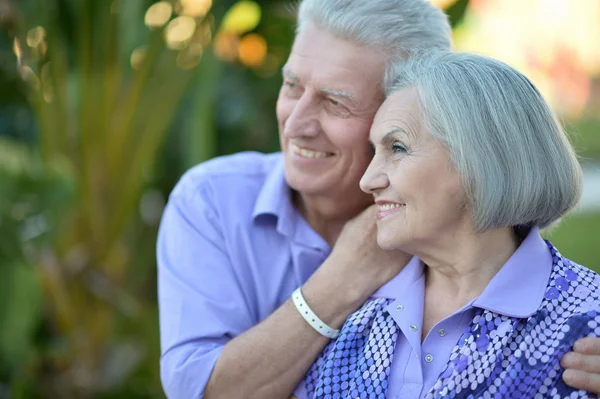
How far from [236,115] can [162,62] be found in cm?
46

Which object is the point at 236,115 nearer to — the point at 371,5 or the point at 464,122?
the point at 371,5

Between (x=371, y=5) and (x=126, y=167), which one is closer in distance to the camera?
(x=371, y=5)

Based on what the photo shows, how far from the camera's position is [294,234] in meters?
2.24

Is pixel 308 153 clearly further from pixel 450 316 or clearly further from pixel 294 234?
pixel 450 316

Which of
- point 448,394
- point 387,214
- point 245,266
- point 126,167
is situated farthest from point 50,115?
point 448,394

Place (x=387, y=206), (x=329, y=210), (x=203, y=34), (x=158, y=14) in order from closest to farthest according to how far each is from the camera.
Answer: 1. (x=387, y=206)
2. (x=329, y=210)
3. (x=158, y=14)
4. (x=203, y=34)

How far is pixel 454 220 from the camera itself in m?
1.83

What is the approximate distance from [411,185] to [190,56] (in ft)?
7.86

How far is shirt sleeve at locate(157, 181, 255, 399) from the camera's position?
6.67 ft

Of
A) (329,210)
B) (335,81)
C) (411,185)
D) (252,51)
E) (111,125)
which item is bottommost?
(111,125)

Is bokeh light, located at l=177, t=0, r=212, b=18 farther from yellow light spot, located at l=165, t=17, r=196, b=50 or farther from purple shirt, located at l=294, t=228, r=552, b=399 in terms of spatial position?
purple shirt, located at l=294, t=228, r=552, b=399

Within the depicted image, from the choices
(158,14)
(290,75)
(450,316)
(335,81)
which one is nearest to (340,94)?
(335,81)

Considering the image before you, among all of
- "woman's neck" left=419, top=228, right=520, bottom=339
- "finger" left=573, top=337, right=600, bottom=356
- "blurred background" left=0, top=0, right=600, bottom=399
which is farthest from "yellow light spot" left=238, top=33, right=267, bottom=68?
"finger" left=573, top=337, right=600, bottom=356

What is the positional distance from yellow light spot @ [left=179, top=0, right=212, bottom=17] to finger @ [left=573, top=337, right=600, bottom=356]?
256cm
